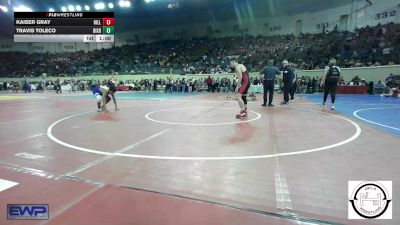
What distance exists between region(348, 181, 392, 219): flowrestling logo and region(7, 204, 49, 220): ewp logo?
9.63 ft

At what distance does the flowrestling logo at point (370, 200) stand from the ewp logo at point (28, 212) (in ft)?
9.63

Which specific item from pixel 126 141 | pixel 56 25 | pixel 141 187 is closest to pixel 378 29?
pixel 56 25

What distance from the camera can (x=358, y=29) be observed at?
26578mm

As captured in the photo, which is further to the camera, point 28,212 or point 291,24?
point 291,24

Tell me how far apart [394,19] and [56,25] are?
2446cm

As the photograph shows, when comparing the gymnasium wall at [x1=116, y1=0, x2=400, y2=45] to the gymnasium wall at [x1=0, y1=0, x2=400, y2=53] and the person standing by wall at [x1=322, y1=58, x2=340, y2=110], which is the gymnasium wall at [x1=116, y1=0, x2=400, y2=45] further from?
the person standing by wall at [x1=322, y1=58, x2=340, y2=110]

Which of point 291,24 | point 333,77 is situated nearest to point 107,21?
point 333,77

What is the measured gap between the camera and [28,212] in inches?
119

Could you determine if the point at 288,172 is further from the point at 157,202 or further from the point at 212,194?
the point at 157,202

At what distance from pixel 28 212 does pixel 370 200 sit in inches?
135

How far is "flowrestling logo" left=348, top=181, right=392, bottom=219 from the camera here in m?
2.95

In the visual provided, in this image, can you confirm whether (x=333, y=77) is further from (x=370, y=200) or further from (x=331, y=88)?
(x=370, y=200)
